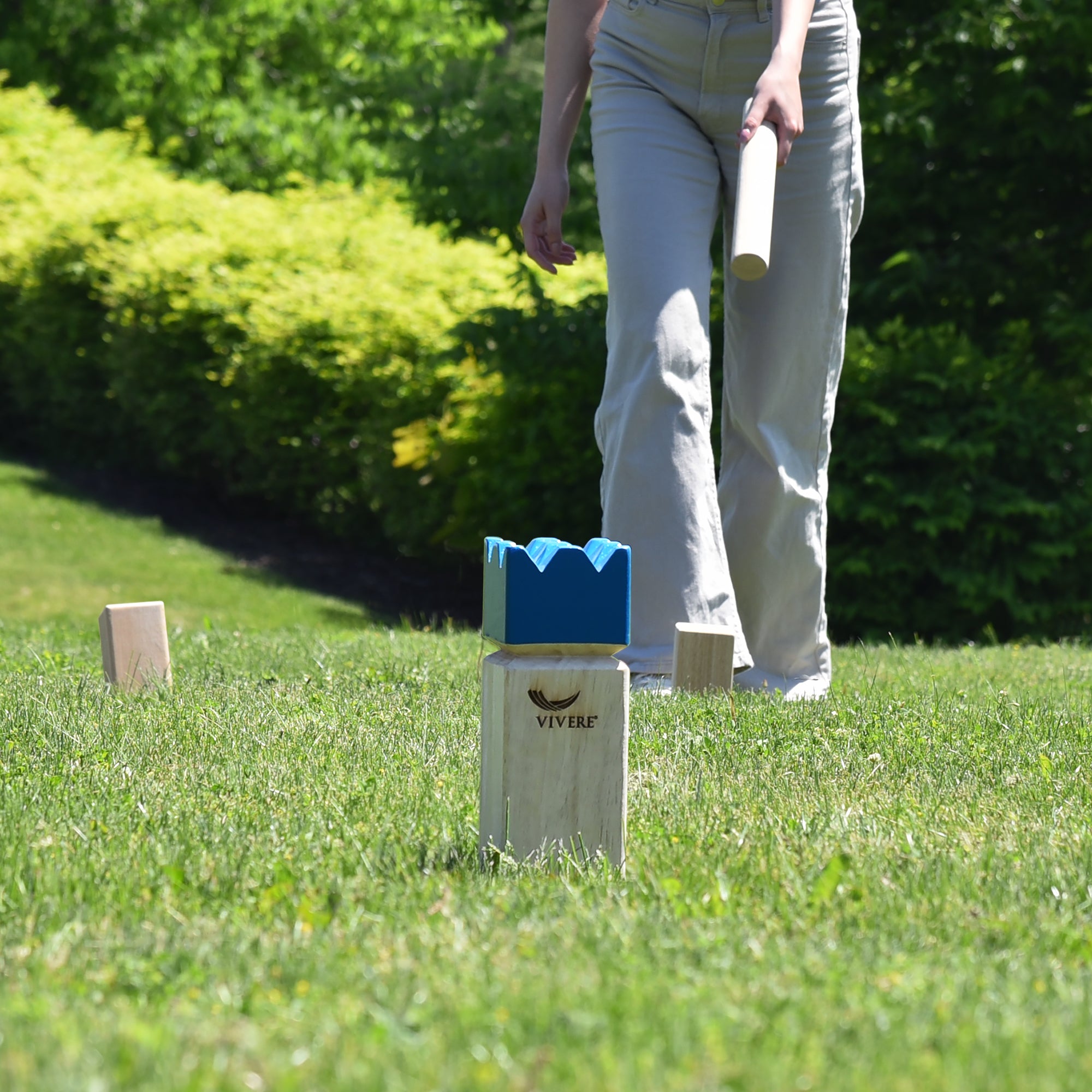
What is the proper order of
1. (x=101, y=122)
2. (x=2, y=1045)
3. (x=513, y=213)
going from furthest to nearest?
(x=101, y=122)
(x=513, y=213)
(x=2, y=1045)

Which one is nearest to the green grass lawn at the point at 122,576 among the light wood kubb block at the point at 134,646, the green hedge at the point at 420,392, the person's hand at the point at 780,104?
the green hedge at the point at 420,392

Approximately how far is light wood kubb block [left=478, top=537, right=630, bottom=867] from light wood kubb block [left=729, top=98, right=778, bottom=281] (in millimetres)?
893

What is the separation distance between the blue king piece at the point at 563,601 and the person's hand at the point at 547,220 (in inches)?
73.3

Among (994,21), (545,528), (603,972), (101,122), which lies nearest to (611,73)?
(603,972)

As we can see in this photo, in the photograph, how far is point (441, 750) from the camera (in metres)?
3.14

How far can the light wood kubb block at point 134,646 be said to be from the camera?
3881 millimetres

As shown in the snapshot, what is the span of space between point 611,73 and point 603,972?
2660 millimetres

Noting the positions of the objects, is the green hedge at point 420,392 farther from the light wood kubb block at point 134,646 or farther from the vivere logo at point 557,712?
the vivere logo at point 557,712

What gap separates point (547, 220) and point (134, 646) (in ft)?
5.38

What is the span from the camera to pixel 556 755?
7.39 ft

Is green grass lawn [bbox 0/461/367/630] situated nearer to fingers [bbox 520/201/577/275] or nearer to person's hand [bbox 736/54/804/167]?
fingers [bbox 520/201/577/275]

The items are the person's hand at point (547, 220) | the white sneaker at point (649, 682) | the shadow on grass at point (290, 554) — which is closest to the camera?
the white sneaker at point (649, 682)

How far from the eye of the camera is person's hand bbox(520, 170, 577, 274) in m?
3.97

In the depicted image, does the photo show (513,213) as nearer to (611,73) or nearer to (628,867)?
(611,73)
